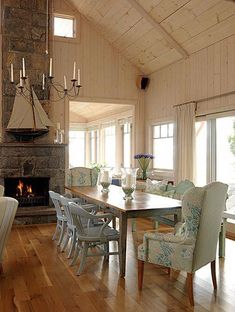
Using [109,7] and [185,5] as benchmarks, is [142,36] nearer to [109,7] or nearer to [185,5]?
[109,7]

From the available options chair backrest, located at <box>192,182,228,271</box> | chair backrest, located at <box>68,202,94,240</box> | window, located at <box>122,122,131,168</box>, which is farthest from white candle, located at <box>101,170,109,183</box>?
window, located at <box>122,122,131,168</box>

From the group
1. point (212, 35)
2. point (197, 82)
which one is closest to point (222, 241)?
Result: point (197, 82)

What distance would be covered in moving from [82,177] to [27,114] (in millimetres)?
1727

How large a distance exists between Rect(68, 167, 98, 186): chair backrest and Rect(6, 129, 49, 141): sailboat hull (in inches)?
47.8

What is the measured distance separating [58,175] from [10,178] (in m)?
0.92

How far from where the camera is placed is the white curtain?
6.37 metres

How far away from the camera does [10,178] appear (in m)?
6.82

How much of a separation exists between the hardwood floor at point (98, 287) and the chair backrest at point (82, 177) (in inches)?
65.5

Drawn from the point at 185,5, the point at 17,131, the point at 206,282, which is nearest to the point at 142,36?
the point at 185,5

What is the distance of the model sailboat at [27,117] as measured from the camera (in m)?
6.75

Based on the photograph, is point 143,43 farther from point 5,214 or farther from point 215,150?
point 5,214

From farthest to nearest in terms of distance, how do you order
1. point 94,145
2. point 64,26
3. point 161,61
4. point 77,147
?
point 77,147 < point 94,145 < point 64,26 < point 161,61

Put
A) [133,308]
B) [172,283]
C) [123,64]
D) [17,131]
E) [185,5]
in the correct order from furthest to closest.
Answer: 1. [123,64]
2. [17,131]
3. [185,5]
4. [172,283]
5. [133,308]

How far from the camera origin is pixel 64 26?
7648mm
